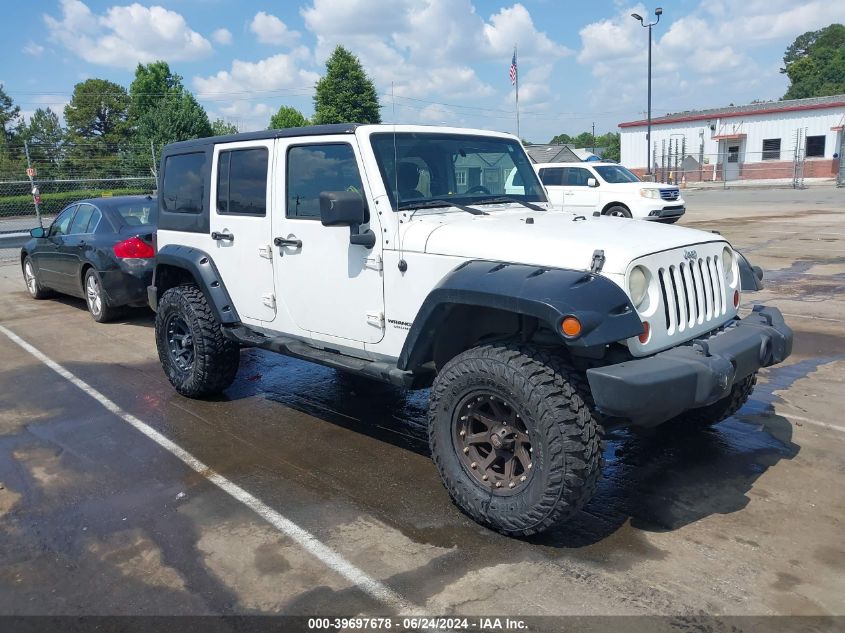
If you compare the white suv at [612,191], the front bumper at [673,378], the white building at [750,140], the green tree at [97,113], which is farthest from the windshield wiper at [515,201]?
the green tree at [97,113]

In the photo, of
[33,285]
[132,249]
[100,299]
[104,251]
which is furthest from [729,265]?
[33,285]

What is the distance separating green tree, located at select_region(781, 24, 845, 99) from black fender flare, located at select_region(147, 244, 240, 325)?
8224cm

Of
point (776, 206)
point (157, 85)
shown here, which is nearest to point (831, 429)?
point (776, 206)

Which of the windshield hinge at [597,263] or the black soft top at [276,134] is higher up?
the black soft top at [276,134]

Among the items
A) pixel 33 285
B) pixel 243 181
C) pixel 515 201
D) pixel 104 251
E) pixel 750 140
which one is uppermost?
pixel 750 140

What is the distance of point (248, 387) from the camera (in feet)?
21.4

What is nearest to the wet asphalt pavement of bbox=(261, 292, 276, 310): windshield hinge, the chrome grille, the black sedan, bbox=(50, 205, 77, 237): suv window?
the chrome grille

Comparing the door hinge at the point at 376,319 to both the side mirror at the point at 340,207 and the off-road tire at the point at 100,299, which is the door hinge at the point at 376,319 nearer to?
the side mirror at the point at 340,207

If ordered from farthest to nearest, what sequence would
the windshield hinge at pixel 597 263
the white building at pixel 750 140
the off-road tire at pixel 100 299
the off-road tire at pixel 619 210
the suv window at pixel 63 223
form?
the white building at pixel 750 140
the off-road tire at pixel 619 210
the suv window at pixel 63 223
the off-road tire at pixel 100 299
the windshield hinge at pixel 597 263

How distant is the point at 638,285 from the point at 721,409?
168cm

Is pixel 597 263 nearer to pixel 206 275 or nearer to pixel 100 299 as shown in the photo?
pixel 206 275

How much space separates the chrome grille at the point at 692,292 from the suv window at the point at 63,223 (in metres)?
8.91

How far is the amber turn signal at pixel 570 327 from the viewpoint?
10.4 ft

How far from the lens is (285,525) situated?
389 centimetres
